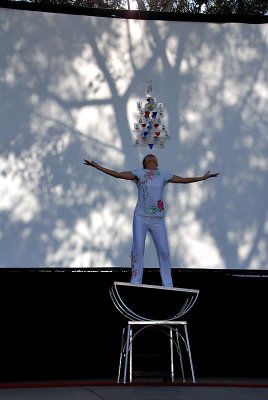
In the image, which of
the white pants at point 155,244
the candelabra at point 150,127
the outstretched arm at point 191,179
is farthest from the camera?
the candelabra at point 150,127

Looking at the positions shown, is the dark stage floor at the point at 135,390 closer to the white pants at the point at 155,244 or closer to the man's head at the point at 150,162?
the white pants at the point at 155,244

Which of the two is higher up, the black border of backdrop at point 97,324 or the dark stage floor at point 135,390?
the black border of backdrop at point 97,324

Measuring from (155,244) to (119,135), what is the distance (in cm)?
105

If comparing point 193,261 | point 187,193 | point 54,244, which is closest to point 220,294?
point 193,261

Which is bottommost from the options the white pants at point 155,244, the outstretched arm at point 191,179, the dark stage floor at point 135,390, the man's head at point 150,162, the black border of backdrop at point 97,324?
the dark stage floor at point 135,390

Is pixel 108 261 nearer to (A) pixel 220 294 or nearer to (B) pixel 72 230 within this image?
(B) pixel 72 230

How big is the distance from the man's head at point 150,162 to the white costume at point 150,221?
2.7 inches

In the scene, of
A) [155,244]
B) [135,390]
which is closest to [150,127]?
[155,244]

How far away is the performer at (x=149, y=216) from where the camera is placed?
25.2 ft

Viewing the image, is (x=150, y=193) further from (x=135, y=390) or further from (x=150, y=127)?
(x=135, y=390)

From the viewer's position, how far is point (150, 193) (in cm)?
774

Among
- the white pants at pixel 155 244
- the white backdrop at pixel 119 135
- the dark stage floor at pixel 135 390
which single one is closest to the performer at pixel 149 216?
the white pants at pixel 155 244

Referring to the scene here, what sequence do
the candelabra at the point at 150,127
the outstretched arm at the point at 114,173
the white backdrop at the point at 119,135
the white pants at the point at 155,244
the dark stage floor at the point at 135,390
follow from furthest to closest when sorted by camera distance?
1. the candelabra at the point at 150,127
2. the white backdrop at the point at 119,135
3. the white pants at the point at 155,244
4. the outstretched arm at the point at 114,173
5. the dark stage floor at the point at 135,390

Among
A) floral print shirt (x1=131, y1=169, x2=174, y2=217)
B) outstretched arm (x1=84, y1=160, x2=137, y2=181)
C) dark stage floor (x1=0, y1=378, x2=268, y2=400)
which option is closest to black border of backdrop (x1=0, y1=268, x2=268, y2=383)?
dark stage floor (x1=0, y1=378, x2=268, y2=400)
